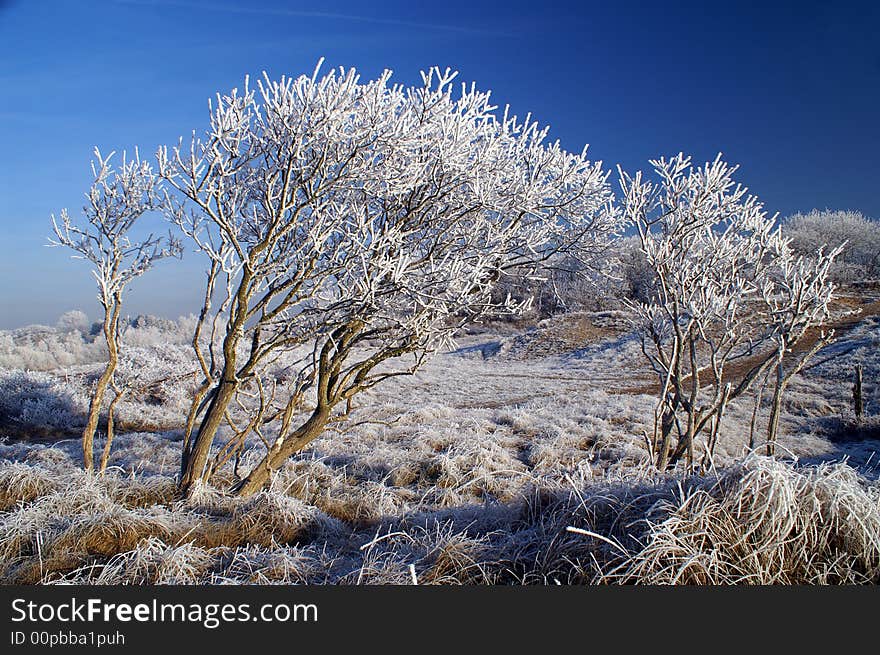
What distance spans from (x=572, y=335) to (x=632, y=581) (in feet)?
95.5

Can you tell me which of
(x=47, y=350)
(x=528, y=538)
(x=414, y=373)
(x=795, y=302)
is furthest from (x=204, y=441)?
(x=47, y=350)

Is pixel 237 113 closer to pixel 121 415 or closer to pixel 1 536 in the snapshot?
pixel 1 536

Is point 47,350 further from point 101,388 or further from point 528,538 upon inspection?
point 528,538

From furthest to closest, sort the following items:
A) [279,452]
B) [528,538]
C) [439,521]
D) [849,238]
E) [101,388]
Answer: [849,238] → [279,452] → [101,388] → [439,521] → [528,538]

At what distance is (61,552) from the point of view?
140 inches

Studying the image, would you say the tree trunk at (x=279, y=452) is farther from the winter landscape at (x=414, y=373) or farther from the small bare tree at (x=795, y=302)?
the small bare tree at (x=795, y=302)

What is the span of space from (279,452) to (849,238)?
48226 mm

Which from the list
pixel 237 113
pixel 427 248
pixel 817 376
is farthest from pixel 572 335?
pixel 237 113

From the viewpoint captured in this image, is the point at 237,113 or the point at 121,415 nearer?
the point at 237,113

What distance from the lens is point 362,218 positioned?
15.2 feet

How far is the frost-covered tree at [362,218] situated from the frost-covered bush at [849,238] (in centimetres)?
4271

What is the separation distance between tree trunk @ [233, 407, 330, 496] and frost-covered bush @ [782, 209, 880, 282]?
44488 millimetres

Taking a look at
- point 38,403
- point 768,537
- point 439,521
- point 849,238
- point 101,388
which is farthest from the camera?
point 849,238

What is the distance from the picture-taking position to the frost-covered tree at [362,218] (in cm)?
471
